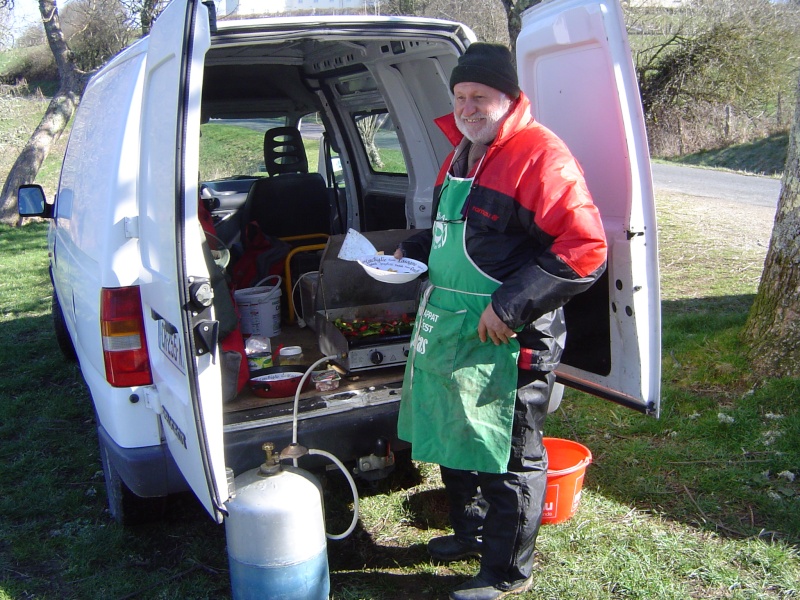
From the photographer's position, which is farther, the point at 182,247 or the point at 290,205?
the point at 290,205

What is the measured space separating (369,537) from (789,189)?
303 centimetres

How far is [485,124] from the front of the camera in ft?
8.28

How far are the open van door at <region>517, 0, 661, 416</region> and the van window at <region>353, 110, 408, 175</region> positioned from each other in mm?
1848

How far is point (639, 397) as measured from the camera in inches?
106

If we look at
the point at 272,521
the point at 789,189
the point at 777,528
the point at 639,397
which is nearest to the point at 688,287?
the point at 789,189

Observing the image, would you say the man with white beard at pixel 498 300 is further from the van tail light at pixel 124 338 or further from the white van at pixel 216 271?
the van tail light at pixel 124 338

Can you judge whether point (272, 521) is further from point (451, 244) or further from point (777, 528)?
point (777, 528)

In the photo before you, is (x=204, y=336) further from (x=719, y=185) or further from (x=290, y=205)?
(x=719, y=185)

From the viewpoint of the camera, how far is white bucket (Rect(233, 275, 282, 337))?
4176mm

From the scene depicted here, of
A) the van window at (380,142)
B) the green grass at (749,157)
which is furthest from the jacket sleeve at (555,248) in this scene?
the green grass at (749,157)

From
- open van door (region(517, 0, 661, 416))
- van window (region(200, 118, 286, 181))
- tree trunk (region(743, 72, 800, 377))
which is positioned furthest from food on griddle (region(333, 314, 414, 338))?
van window (region(200, 118, 286, 181))

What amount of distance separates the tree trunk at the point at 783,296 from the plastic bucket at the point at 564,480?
1.53m

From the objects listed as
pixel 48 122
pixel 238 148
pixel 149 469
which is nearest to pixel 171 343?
pixel 149 469

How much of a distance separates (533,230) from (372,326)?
4.22 ft
